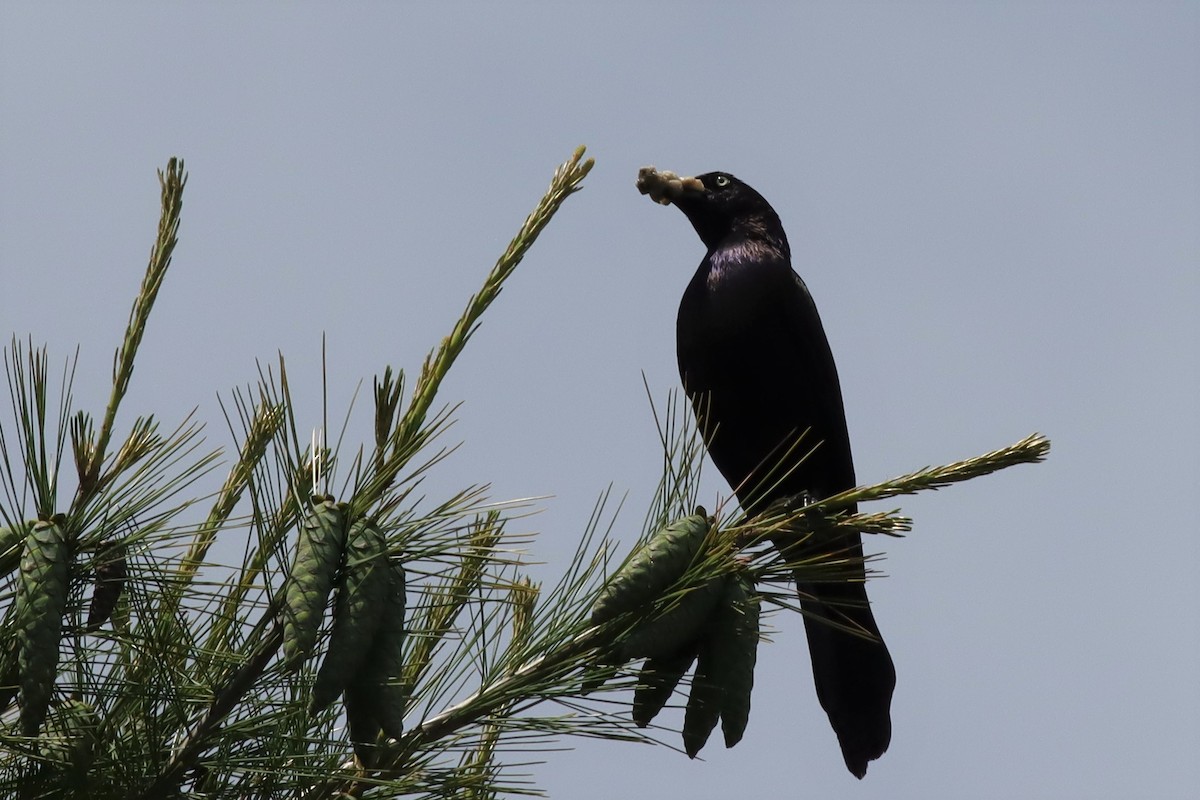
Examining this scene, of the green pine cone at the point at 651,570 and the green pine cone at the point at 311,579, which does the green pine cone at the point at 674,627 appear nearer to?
the green pine cone at the point at 651,570

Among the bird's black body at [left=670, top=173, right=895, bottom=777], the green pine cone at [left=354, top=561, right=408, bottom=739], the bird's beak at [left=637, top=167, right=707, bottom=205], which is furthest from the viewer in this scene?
the bird's beak at [left=637, top=167, right=707, bottom=205]

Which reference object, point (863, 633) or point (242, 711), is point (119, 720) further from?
point (863, 633)

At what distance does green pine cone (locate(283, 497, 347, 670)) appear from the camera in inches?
62.4

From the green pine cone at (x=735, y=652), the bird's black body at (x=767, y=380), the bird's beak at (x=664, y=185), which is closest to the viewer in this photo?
the green pine cone at (x=735, y=652)

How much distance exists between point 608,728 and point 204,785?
0.62m

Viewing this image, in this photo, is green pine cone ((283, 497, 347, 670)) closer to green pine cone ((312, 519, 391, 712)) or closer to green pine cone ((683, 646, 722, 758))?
green pine cone ((312, 519, 391, 712))

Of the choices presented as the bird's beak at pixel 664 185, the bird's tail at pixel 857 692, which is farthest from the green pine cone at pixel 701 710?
the bird's beak at pixel 664 185

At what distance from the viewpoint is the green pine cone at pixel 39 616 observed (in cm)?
151

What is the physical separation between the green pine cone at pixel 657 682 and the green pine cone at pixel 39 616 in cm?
84

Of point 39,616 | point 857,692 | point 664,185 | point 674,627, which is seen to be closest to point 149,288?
point 39,616

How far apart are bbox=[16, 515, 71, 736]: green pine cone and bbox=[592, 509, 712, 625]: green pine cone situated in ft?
2.45

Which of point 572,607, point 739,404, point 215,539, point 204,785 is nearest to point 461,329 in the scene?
point 572,607

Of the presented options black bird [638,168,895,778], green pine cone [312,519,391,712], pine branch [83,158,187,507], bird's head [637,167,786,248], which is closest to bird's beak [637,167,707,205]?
bird's head [637,167,786,248]

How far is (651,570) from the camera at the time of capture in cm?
192
